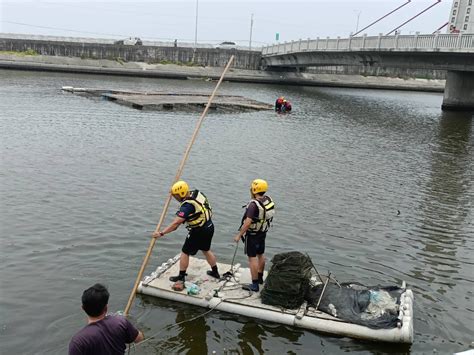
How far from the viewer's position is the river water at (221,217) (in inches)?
320


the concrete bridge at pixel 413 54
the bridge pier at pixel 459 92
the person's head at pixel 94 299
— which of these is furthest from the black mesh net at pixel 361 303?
the bridge pier at pixel 459 92

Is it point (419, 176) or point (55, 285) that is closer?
point (55, 285)

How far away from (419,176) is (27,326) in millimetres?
16644

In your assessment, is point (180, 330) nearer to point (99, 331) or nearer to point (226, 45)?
point (99, 331)

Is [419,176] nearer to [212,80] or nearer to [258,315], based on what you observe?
[258,315]

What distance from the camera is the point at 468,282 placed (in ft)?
34.3

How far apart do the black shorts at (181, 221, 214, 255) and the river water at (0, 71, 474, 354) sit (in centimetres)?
115

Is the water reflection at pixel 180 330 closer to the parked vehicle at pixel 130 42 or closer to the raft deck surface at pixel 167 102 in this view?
the raft deck surface at pixel 167 102

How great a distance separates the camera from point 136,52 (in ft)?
274

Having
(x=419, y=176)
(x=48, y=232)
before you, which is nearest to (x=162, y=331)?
(x=48, y=232)

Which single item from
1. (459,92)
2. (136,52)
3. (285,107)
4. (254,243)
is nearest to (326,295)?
(254,243)

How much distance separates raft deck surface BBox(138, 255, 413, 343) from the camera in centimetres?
780

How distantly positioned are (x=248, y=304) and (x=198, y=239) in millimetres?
1573

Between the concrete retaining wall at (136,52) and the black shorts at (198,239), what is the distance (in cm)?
7762
